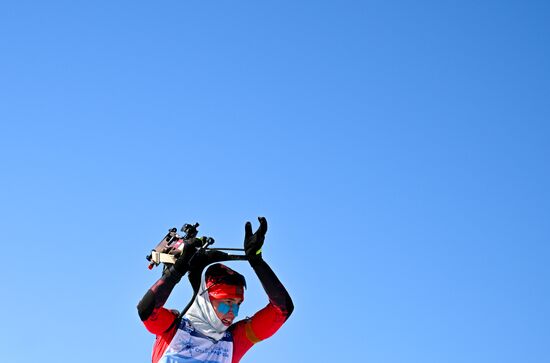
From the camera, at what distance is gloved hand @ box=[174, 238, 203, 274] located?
10141 mm

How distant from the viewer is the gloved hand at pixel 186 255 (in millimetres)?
10141

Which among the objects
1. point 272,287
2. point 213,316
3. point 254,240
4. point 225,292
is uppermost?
point 254,240

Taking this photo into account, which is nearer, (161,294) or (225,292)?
(161,294)

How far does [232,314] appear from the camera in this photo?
11.0m

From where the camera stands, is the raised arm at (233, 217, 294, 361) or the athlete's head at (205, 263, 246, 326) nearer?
the raised arm at (233, 217, 294, 361)

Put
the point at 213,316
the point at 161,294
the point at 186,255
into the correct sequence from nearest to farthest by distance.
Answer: the point at 186,255
the point at 161,294
the point at 213,316

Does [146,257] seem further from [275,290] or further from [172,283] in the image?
[275,290]

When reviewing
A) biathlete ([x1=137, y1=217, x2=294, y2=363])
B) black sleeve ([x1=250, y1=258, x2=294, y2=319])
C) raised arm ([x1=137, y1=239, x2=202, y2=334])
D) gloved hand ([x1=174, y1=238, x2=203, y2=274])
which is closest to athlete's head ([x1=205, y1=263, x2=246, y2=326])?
biathlete ([x1=137, y1=217, x2=294, y2=363])

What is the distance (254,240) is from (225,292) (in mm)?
1118

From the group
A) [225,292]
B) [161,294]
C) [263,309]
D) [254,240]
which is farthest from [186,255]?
[263,309]

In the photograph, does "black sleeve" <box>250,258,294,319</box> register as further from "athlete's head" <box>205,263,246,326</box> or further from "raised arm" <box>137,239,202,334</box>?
"raised arm" <box>137,239,202,334</box>

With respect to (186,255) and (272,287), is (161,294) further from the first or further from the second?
(272,287)

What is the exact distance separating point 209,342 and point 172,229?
4.84 feet

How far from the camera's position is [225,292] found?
1094 centimetres
